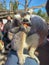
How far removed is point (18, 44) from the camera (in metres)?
4.33

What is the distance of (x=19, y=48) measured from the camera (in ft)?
14.0

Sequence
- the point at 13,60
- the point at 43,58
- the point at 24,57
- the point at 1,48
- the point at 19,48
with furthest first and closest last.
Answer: the point at 1,48, the point at 19,48, the point at 24,57, the point at 13,60, the point at 43,58

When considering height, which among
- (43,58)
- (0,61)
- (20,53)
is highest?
(43,58)

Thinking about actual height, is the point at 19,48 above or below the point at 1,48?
above

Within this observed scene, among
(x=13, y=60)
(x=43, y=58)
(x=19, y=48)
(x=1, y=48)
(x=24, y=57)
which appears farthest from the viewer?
(x=1, y=48)

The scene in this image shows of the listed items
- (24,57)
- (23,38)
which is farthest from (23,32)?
(24,57)

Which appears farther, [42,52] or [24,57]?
[24,57]

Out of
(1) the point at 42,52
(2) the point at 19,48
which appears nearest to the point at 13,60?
(2) the point at 19,48

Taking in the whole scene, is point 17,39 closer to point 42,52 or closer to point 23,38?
point 23,38

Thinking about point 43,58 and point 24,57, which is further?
point 24,57

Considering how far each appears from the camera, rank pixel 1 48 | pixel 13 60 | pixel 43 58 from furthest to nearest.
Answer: pixel 1 48
pixel 13 60
pixel 43 58

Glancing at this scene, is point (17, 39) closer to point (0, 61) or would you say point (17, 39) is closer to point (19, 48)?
point (19, 48)

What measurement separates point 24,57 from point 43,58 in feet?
9.69

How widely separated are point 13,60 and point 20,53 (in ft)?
1.80
